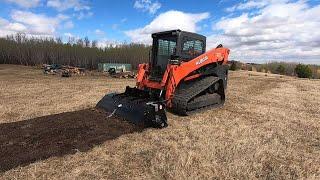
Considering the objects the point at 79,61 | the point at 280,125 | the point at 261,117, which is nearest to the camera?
the point at 280,125

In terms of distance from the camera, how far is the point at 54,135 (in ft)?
25.9

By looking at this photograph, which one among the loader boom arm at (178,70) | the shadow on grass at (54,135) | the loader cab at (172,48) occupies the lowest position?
the shadow on grass at (54,135)

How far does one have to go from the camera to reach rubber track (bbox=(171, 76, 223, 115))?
9742 millimetres

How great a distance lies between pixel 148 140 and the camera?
7.65 meters

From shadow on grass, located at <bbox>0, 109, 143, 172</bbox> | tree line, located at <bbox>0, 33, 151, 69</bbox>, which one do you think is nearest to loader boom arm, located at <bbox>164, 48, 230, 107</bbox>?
shadow on grass, located at <bbox>0, 109, 143, 172</bbox>

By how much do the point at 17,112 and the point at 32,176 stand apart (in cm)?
595

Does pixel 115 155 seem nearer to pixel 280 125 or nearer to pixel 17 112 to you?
pixel 280 125

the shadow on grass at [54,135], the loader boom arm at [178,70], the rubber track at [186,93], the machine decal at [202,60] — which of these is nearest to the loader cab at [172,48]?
the loader boom arm at [178,70]

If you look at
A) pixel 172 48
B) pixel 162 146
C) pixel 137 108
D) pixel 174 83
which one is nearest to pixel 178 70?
pixel 174 83

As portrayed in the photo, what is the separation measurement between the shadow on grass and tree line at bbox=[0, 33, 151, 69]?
1947 inches

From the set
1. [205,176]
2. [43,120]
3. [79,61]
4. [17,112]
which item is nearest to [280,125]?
[205,176]

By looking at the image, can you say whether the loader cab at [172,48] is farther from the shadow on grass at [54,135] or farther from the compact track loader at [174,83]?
the shadow on grass at [54,135]

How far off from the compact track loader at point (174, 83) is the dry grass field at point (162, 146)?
14.5 inches

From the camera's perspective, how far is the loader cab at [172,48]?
10445mm
